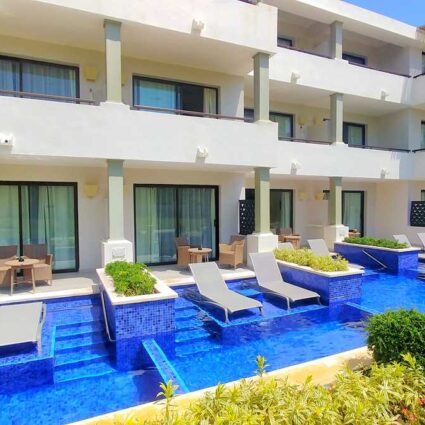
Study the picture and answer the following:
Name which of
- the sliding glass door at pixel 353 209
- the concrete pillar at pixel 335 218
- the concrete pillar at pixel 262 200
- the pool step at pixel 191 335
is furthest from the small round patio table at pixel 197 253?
the sliding glass door at pixel 353 209

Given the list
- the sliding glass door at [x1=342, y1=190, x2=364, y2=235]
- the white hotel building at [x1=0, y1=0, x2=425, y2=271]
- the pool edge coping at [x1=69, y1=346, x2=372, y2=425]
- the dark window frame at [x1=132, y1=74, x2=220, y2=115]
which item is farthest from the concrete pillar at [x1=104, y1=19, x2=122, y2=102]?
the sliding glass door at [x1=342, y1=190, x2=364, y2=235]

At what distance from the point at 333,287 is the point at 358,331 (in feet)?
5.58

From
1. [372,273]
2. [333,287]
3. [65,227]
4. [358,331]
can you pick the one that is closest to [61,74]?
[65,227]

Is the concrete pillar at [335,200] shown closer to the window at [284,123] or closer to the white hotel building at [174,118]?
the white hotel building at [174,118]

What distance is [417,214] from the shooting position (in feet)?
60.8

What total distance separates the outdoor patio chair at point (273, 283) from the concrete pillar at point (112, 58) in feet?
21.1

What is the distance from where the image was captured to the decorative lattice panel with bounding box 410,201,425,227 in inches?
723

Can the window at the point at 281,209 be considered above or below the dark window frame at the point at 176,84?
below

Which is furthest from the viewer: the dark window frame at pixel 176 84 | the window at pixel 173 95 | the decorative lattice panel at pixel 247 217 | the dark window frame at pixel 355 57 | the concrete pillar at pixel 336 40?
the dark window frame at pixel 355 57

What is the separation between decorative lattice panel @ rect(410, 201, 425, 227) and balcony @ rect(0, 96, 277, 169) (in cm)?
1090

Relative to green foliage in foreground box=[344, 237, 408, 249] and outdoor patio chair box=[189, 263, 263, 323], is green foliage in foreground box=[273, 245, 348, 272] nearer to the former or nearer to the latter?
outdoor patio chair box=[189, 263, 263, 323]

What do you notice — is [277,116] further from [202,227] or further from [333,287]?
[333,287]

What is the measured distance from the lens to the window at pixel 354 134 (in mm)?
19250

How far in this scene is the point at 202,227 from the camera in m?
14.2
